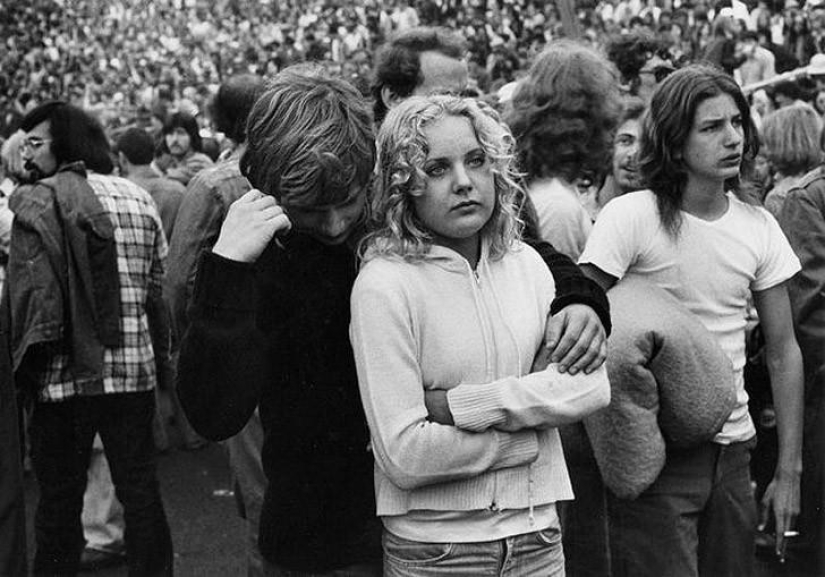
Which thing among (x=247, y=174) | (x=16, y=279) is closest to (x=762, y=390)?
(x=16, y=279)

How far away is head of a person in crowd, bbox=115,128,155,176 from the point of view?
7.48 metres

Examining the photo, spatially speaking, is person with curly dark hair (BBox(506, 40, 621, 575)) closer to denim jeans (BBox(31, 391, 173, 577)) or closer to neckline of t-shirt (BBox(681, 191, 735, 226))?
neckline of t-shirt (BBox(681, 191, 735, 226))

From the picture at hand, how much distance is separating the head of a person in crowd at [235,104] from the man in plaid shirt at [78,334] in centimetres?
72

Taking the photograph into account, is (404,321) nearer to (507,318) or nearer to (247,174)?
(507,318)

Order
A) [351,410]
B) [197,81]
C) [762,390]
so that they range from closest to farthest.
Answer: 1. [351,410]
2. [762,390]
3. [197,81]

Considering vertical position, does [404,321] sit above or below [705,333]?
above

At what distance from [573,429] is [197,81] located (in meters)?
21.1

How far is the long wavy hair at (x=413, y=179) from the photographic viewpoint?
226 centimetres

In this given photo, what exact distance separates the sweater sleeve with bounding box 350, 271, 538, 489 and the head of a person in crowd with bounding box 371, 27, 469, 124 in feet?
5.00

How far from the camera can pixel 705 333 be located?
3041 mm

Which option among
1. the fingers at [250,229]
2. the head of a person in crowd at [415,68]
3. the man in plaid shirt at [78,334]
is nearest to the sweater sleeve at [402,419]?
the fingers at [250,229]

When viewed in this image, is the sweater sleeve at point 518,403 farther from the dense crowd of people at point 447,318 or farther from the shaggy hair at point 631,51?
the shaggy hair at point 631,51

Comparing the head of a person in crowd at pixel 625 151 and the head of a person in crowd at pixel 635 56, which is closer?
→ the head of a person in crowd at pixel 625 151

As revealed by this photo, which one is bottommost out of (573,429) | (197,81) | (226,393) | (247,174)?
(197,81)
